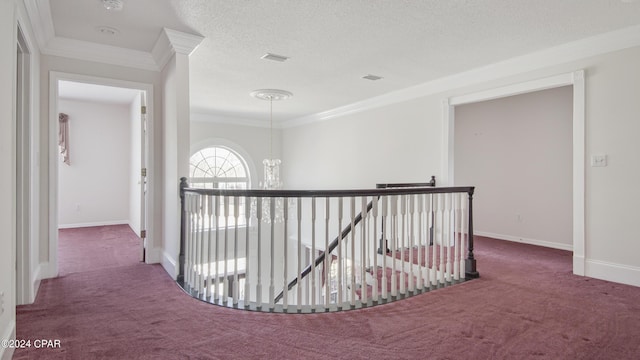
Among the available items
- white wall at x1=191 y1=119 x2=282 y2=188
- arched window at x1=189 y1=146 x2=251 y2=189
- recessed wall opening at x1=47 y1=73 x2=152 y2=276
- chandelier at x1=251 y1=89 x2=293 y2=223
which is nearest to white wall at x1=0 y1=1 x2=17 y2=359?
chandelier at x1=251 y1=89 x2=293 y2=223

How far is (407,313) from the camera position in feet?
7.96

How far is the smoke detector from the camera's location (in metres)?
2.62

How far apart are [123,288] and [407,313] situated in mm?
2424

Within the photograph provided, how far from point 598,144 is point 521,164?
2093 mm

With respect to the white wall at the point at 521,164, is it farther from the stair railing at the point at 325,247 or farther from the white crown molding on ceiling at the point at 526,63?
the stair railing at the point at 325,247

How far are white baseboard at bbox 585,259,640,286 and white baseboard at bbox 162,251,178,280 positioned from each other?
13.3 feet

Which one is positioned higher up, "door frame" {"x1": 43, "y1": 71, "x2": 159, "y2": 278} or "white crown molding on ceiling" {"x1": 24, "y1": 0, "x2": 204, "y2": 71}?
"white crown molding on ceiling" {"x1": 24, "y1": 0, "x2": 204, "y2": 71}

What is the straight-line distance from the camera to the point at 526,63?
3830mm

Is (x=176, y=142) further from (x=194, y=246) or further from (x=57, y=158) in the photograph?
(x=57, y=158)

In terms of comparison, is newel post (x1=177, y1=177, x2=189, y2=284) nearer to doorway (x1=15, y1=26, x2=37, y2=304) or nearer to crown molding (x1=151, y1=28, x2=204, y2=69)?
doorway (x1=15, y1=26, x2=37, y2=304)

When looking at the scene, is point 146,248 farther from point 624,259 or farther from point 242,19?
point 624,259

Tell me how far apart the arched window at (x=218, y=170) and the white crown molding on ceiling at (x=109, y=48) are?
14.0ft

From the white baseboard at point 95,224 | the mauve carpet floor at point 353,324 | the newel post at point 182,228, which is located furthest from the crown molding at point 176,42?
the white baseboard at point 95,224

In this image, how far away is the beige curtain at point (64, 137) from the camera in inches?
249
